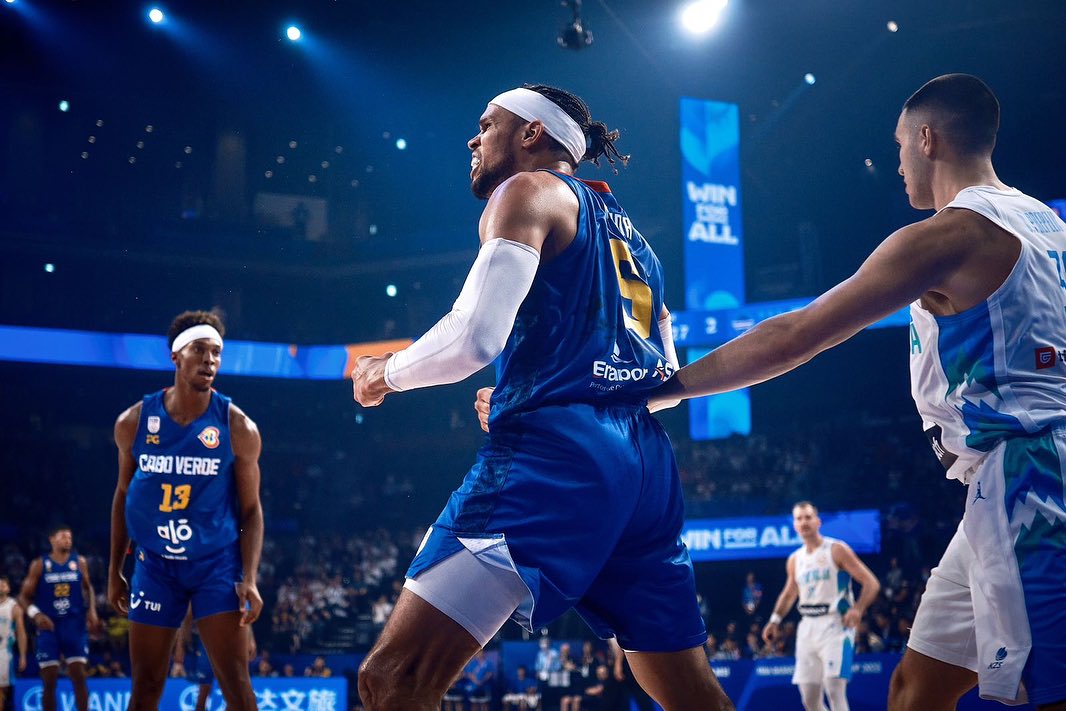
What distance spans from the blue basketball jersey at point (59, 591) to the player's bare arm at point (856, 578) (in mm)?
8153

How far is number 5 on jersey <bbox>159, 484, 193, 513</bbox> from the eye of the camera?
502 centimetres

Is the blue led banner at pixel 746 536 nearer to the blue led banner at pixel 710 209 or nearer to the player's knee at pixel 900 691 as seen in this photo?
the blue led banner at pixel 710 209

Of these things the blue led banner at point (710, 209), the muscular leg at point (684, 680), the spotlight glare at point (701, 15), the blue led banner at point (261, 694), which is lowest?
the blue led banner at point (261, 694)

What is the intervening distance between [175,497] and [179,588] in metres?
0.47

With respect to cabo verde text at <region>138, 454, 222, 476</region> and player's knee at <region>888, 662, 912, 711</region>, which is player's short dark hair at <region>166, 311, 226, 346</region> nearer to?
cabo verde text at <region>138, 454, 222, 476</region>

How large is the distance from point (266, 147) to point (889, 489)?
17.8 m

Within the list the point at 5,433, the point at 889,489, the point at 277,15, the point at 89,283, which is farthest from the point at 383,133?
the point at 889,489

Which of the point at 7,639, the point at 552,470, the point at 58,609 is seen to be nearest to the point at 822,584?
the point at 552,470

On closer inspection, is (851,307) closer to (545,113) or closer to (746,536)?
(545,113)

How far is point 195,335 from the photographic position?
5.32m

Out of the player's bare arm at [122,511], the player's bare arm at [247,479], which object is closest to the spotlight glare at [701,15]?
the player's bare arm at [247,479]

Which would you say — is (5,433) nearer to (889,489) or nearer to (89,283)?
(89,283)

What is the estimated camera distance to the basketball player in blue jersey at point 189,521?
479cm

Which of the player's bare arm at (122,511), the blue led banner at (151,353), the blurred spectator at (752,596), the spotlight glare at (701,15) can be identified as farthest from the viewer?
the blue led banner at (151,353)
